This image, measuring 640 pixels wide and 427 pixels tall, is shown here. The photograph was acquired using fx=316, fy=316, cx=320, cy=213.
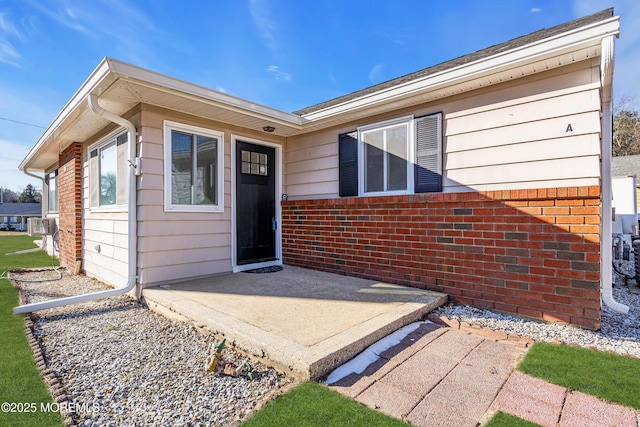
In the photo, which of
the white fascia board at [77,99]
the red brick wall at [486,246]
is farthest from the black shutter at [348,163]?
the white fascia board at [77,99]

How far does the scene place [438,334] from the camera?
2.74 meters

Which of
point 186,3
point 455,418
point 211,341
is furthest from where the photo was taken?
point 186,3

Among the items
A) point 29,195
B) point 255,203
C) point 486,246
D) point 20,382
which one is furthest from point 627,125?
point 29,195

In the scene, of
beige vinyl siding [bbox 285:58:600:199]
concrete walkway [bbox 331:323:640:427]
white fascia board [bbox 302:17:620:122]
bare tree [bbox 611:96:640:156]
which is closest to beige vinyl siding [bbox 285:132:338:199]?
white fascia board [bbox 302:17:620:122]

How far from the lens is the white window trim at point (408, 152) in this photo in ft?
13.1

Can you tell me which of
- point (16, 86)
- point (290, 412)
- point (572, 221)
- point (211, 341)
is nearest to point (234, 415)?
point (290, 412)

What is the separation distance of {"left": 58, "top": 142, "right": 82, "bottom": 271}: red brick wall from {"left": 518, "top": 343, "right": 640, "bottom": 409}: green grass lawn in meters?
6.99

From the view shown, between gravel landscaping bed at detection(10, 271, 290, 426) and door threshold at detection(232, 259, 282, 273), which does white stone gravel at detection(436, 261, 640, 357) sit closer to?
gravel landscaping bed at detection(10, 271, 290, 426)

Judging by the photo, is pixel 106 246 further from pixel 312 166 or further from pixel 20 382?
pixel 312 166

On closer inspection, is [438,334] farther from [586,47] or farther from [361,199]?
[586,47]

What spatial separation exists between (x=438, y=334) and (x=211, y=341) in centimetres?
195

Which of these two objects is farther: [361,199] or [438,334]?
[361,199]

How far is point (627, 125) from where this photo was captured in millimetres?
19391

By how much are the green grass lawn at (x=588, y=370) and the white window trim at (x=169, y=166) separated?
3.87 meters
